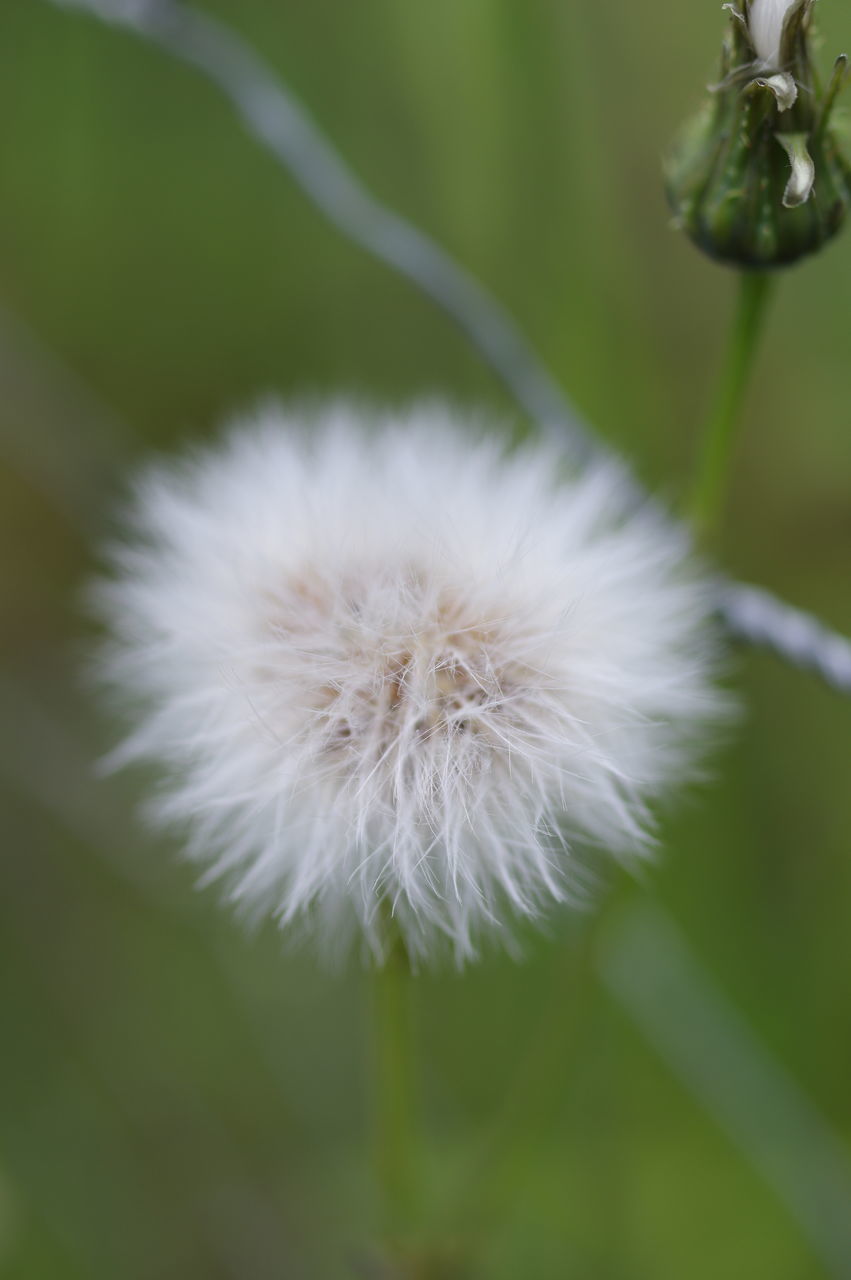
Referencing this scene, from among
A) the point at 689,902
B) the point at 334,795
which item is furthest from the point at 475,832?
the point at 689,902

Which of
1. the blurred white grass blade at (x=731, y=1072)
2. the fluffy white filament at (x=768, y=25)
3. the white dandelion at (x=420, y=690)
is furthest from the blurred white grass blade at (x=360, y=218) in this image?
the blurred white grass blade at (x=731, y=1072)

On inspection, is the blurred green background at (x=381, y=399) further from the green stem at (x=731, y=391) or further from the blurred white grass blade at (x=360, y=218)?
the green stem at (x=731, y=391)

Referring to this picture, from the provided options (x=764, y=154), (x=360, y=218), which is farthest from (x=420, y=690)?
(x=360, y=218)

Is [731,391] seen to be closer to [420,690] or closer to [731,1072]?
[420,690]

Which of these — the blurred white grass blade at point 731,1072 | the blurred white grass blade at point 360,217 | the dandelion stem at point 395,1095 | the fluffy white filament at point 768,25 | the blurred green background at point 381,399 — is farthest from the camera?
the blurred green background at point 381,399

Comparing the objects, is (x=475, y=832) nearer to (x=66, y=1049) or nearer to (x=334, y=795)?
(x=334, y=795)

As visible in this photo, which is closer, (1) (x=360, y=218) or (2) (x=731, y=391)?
(2) (x=731, y=391)
